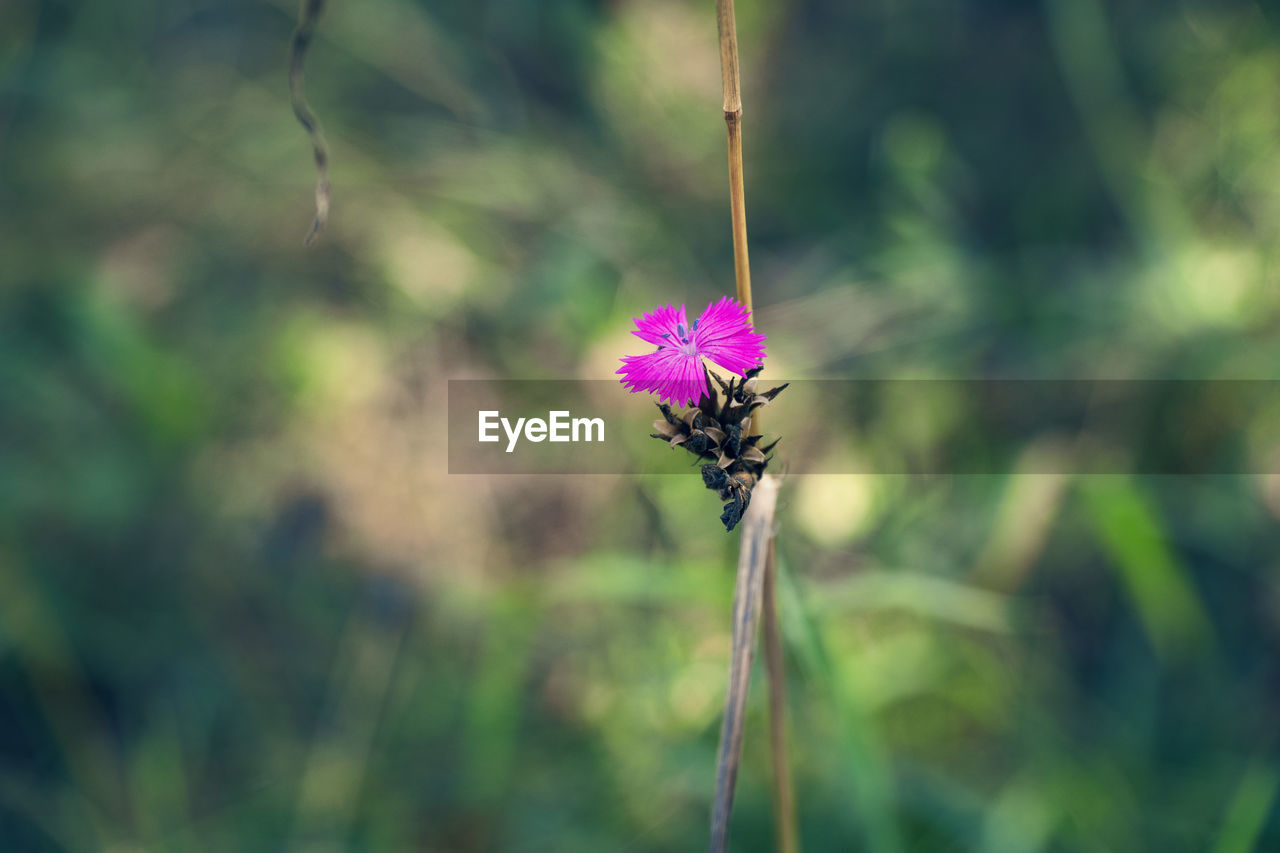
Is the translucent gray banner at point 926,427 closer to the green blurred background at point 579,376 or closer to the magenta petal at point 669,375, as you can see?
A: the green blurred background at point 579,376

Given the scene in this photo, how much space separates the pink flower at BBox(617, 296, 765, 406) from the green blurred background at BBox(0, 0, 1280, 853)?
0.85m

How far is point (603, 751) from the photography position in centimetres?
171

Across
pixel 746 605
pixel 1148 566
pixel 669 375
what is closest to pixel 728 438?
pixel 669 375

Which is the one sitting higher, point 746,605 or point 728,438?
point 728,438

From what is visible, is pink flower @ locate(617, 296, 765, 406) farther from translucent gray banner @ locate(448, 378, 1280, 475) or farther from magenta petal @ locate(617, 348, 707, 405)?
translucent gray banner @ locate(448, 378, 1280, 475)

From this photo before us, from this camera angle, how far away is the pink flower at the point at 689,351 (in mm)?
644

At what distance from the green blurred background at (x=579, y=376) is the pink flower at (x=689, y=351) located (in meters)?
0.85

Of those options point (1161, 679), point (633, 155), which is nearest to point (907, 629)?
point (1161, 679)

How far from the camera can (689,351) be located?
0.67 meters

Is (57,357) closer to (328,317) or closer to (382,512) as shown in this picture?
(328,317)

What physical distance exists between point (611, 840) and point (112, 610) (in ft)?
4.36

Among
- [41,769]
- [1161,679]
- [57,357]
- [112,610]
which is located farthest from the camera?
[57,357]

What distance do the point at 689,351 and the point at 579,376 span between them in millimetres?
1479

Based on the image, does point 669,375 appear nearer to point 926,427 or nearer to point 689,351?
point 689,351
